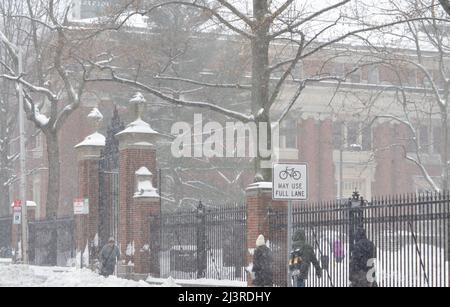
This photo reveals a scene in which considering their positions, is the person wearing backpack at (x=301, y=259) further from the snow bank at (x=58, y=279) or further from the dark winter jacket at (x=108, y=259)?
the dark winter jacket at (x=108, y=259)

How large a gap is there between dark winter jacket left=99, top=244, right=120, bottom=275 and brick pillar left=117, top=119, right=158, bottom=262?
48 cm

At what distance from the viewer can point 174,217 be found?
23.7 meters

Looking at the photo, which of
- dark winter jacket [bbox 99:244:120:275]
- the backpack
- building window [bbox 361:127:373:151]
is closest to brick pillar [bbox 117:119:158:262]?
dark winter jacket [bbox 99:244:120:275]

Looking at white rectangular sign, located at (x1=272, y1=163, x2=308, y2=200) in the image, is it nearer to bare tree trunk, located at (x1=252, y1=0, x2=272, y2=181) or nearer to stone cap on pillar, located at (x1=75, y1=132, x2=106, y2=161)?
bare tree trunk, located at (x1=252, y1=0, x2=272, y2=181)

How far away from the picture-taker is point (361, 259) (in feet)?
54.5

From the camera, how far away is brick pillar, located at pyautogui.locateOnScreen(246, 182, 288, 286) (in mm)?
20234

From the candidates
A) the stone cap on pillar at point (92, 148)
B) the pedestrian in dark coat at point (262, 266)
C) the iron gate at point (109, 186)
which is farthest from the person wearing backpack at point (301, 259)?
the stone cap on pillar at point (92, 148)

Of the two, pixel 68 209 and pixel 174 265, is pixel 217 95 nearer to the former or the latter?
pixel 68 209

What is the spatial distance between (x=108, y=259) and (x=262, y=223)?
594cm

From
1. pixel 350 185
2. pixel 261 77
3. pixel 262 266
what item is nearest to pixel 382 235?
pixel 262 266

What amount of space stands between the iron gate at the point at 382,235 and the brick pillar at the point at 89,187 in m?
8.73

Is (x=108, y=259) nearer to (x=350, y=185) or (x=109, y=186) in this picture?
(x=109, y=186)
